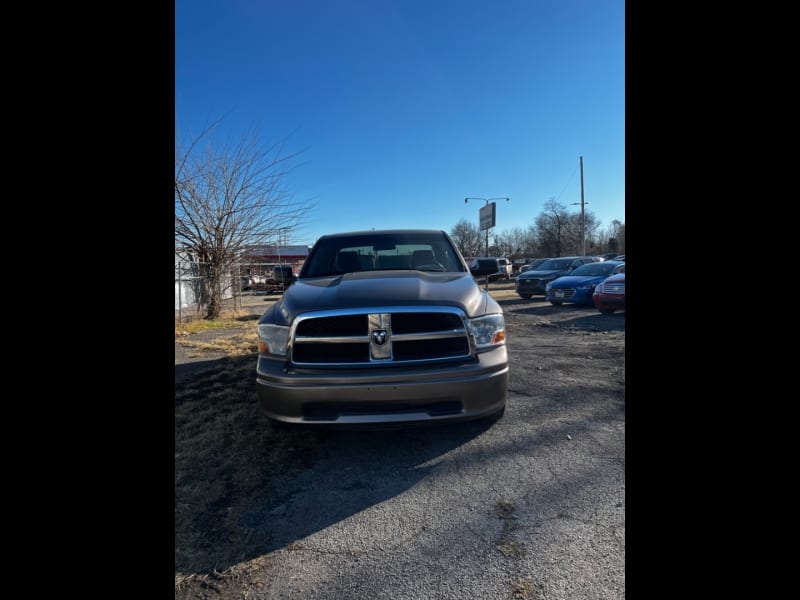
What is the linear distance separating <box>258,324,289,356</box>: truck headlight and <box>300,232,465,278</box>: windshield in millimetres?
1236

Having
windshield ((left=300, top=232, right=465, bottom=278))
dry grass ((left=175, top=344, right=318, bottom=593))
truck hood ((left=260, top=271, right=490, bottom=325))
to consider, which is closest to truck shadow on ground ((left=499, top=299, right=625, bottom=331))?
windshield ((left=300, top=232, right=465, bottom=278))

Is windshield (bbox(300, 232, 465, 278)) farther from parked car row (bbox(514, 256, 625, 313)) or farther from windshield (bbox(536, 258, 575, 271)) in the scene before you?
windshield (bbox(536, 258, 575, 271))

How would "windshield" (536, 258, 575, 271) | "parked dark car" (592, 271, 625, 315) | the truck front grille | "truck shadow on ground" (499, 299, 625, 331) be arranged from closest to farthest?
the truck front grille, "truck shadow on ground" (499, 299, 625, 331), "parked dark car" (592, 271, 625, 315), "windshield" (536, 258, 575, 271)

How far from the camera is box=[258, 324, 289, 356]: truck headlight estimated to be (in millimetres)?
2711

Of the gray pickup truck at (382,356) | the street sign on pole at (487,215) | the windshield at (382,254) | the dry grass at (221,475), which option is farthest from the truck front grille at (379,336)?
the street sign on pole at (487,215)

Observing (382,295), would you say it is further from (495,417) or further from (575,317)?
(575,317)

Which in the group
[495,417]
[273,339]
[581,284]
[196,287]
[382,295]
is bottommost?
[495,417]

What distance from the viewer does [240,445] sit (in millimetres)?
3045

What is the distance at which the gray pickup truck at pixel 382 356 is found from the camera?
2.46 metres

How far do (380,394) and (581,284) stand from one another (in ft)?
38.4

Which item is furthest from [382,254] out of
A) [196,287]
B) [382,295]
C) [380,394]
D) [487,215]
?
[487,215]
